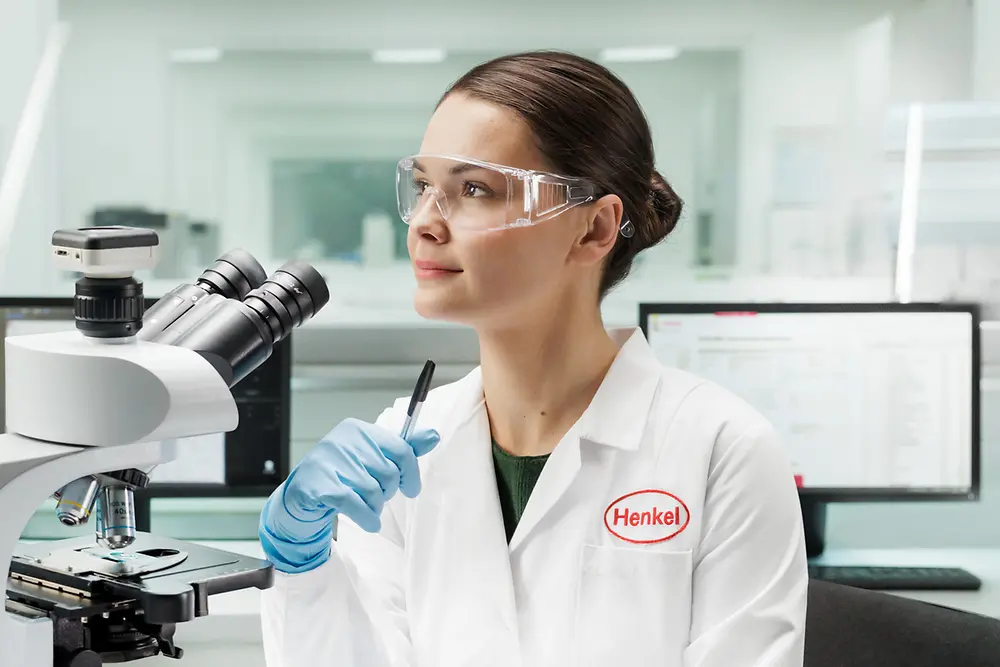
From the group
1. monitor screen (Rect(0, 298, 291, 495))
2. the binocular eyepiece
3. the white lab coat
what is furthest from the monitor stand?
the binocular eyepiece

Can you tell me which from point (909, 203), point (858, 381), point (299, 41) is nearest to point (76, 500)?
point (858, 381)

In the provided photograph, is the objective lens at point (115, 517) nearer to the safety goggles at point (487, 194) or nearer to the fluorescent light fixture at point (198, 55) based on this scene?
the safety goggles at point (487, 194)

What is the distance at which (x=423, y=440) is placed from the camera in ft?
3.68

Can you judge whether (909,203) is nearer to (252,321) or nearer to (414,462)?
(414,462)

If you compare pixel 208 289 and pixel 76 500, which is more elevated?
pixel 208 289

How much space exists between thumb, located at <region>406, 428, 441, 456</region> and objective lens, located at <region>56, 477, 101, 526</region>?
38 cm

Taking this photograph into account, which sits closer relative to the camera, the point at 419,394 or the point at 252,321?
the point at 252,321

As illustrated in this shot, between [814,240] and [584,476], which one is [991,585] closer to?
[814,240]

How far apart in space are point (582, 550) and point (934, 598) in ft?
3.40

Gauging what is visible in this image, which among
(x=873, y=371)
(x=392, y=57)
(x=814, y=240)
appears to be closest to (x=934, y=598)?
(x=873, y=371)

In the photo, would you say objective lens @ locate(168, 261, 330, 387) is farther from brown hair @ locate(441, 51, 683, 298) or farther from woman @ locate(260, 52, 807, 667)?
brown hair @ locate(441, 51, 683, 298)

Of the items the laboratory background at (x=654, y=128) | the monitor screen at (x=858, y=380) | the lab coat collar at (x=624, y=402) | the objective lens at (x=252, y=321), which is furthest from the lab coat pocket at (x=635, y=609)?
the laboratory background at (x=654, y=128)

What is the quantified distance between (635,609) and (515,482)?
8.7 inches

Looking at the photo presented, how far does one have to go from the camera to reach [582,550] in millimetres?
1199
